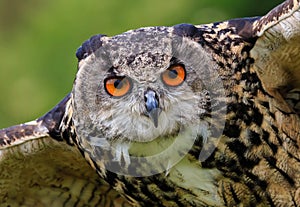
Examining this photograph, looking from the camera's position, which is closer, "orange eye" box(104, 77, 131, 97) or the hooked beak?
the hooked beak

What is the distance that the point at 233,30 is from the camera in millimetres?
5812

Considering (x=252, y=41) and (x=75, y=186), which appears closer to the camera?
(x=252, y=41)

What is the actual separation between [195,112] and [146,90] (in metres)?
0.24

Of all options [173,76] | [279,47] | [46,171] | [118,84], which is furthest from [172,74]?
[46,171]

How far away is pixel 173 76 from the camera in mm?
5445

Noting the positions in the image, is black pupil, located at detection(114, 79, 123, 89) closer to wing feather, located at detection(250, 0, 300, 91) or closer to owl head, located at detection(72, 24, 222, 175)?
owl head, located at detection(72, 24, 222, 175)

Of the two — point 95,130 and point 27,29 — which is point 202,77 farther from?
point 27,29

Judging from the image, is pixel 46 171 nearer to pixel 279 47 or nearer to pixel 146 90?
pixel 146 90

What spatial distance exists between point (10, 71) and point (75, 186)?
28.8ft

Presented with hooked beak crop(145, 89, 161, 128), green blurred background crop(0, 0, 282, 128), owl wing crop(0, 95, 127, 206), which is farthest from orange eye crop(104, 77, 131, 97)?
green blurred background crop(0, 0, 282, 128)

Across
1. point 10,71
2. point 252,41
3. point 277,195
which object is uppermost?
point 10,71

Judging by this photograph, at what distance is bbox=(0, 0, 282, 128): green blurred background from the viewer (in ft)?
46.6

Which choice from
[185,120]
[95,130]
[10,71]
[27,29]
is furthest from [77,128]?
[27,29]

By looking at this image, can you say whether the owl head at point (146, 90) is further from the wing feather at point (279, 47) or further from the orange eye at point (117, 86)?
the wing feather at point (279, 47)
